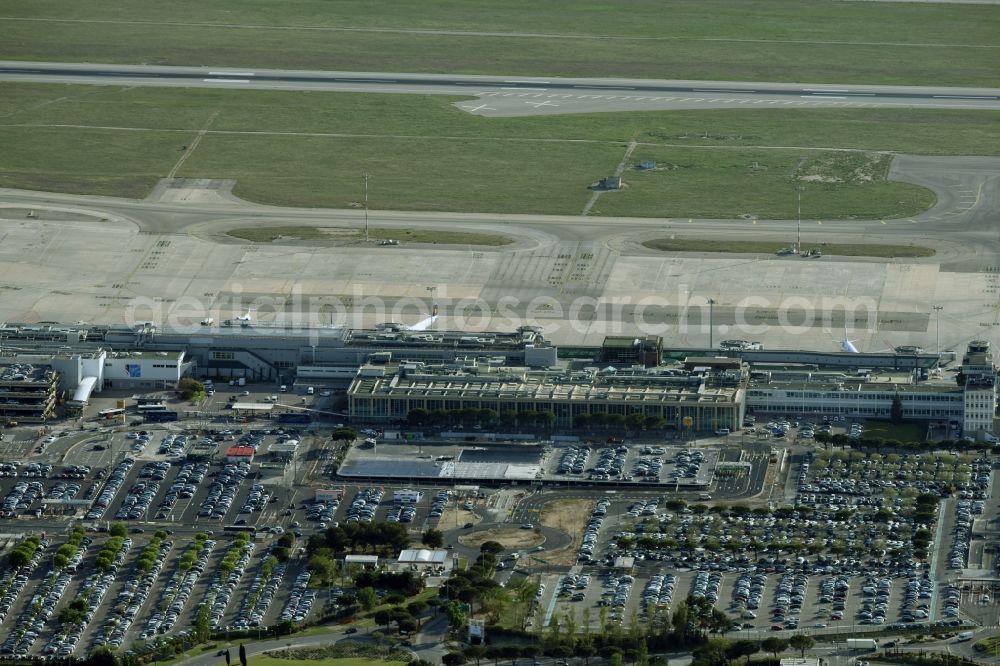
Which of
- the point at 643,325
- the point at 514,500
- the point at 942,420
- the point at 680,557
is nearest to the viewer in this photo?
the point at 680,557

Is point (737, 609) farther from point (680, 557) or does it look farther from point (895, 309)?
point (895, 309)

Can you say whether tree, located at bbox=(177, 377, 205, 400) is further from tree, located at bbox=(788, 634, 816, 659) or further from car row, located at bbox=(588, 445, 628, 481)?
tree, located at bbox=(788, 634, 816, 659)

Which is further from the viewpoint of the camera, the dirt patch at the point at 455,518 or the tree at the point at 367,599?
the dirt patch at the point at 455,518

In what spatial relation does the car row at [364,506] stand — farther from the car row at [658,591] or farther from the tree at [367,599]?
the car row at [658,591]

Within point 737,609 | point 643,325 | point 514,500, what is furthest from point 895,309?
point 737,609

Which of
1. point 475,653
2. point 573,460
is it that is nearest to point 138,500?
point 573,460

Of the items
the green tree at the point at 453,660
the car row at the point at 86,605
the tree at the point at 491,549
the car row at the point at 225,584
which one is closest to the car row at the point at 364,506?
the car row at the point at 225,584

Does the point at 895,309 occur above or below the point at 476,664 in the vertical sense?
above

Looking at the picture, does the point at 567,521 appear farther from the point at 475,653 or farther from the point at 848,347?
the point at 848,347
